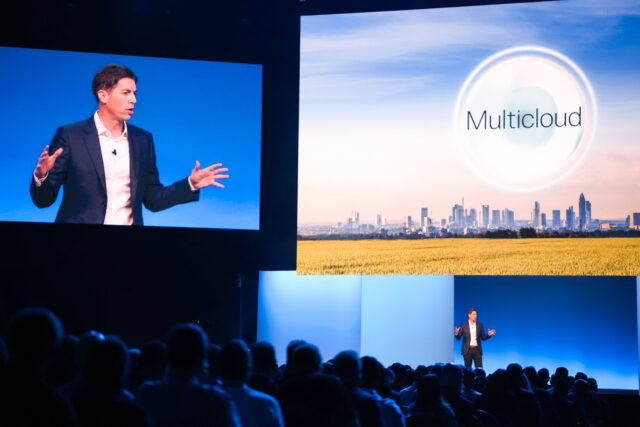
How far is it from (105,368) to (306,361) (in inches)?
34.0

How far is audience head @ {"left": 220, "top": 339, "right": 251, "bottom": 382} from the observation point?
292cm

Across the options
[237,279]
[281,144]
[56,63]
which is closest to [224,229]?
[237,279]

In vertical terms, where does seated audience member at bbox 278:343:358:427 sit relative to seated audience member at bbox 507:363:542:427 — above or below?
above

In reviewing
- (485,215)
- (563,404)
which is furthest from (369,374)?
(485,215)

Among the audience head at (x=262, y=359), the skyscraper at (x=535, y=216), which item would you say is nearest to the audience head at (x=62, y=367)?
the audience head at (x=262, y=359)

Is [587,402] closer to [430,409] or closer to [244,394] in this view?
[430,409]

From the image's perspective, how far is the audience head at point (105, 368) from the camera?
2.47m

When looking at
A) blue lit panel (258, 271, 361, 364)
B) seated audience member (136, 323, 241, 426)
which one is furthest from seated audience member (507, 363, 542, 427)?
blue lit panel (258, 271, 361, 364)

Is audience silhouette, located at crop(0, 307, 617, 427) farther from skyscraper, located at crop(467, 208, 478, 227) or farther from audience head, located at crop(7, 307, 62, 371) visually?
skyscraper, located at crop(467, 208, 478, 227)

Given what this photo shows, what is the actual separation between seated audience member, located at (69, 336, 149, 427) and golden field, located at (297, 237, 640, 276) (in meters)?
7.40

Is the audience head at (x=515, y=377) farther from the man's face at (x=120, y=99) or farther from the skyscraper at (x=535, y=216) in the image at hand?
the man's face at (x=120, y=99)

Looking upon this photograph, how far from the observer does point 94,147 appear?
30.4 ft

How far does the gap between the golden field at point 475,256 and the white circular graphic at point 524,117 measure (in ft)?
2.63

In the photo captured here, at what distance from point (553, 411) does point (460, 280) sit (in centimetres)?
563
